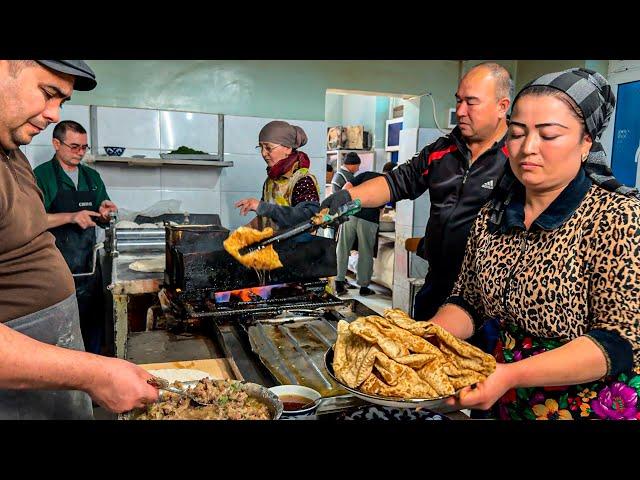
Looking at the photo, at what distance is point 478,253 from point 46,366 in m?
1.37

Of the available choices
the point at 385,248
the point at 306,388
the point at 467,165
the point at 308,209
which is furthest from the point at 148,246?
the point at 385,248

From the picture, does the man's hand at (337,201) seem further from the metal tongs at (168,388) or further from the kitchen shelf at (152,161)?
the kitchen shelf at (152,161)

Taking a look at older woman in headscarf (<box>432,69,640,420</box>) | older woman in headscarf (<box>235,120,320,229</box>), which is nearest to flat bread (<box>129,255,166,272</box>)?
older woman in headscarf (<box>235,120,320,229</box>)

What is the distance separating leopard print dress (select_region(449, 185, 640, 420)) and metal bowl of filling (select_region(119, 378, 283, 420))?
827mm

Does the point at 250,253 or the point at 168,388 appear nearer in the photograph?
the point at 168,388

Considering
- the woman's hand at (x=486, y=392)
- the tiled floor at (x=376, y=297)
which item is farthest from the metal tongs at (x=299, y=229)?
the tiled floor at (x=376, y=297)

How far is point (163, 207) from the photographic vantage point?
508cm

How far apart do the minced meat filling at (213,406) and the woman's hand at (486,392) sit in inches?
19.8

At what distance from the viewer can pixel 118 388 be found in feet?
3.94

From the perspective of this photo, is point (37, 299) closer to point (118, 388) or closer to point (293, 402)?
→ point (118, 388)

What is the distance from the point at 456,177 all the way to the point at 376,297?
4.83 metres

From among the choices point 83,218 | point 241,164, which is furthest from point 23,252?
point 241,164

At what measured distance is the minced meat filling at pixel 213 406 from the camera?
127 cm
